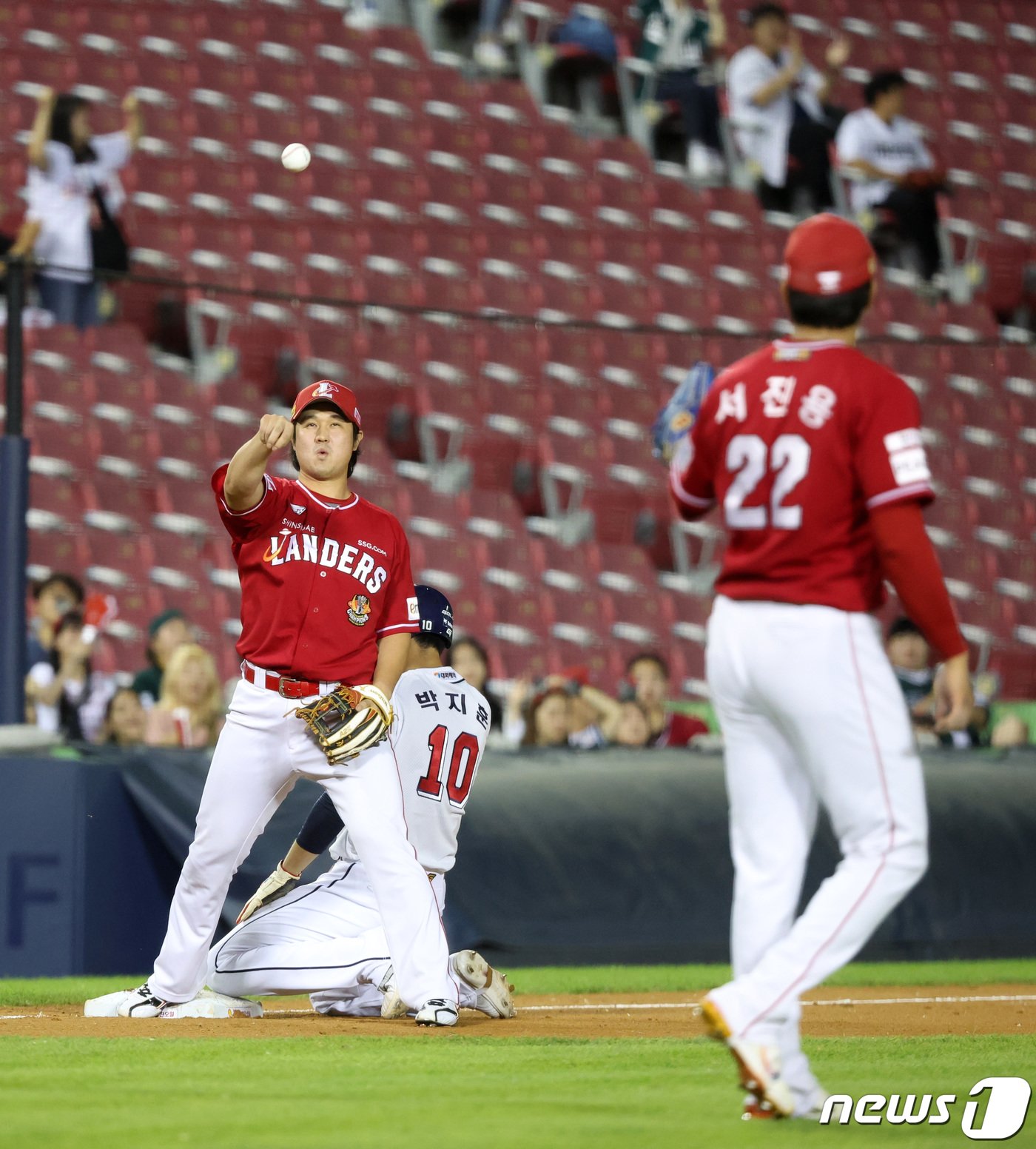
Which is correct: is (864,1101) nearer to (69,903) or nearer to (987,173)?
(69,903)

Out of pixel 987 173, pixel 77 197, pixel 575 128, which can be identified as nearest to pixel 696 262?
pixel 575 128

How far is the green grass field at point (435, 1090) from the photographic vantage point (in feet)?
10.2

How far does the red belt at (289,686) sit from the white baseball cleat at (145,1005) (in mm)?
940

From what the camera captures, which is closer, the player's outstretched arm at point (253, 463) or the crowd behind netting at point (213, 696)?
the player's outstretched arm at point (253, 463)

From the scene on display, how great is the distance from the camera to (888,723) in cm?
352

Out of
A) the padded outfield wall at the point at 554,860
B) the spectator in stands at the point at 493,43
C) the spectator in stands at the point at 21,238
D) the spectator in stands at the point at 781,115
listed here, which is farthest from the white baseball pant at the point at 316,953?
the spectator in stands at the point at 493,43

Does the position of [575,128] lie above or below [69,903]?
above

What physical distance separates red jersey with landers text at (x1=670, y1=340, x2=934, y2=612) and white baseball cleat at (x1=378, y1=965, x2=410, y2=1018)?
7.34 ft

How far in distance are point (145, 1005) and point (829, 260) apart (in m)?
2.91

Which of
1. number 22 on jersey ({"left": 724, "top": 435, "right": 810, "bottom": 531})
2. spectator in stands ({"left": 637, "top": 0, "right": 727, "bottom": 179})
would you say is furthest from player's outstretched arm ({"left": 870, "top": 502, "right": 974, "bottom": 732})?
spectator in stands ({"left": 637, "top": 0, "right": 727, "bottom": 179})

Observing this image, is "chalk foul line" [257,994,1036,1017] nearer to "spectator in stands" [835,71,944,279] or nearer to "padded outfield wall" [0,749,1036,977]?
"padded outfield wall" [0,749,1036,977]

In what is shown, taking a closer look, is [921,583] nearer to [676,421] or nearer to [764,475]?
[764,475]

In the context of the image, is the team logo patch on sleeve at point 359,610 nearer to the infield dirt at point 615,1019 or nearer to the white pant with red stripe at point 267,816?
the white pant with red stripe at point 267,816

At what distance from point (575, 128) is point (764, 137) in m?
1.66
